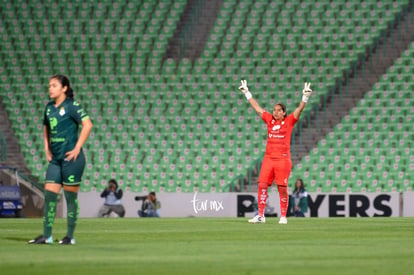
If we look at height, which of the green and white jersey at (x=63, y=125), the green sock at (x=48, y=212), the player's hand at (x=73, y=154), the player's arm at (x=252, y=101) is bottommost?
the green sock at (x=48, y=212)

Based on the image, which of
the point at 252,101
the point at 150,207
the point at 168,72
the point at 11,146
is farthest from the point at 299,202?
the point at 11,146

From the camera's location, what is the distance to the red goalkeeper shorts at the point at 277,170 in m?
16.6

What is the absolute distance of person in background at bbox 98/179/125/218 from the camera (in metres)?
24.8

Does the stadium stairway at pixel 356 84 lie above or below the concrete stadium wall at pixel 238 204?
above

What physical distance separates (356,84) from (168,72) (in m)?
5.86

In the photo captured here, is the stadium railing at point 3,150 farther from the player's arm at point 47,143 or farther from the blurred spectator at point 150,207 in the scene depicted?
the player's arm at point 47,143

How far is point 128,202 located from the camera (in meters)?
25.4

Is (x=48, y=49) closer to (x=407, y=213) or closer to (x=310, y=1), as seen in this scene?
(x=310, y=1)

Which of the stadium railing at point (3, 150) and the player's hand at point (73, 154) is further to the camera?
the stadium railing at point (3, 150)

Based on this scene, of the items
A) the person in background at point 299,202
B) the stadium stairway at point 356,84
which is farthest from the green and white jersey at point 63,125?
the stadium stairway at point 356,84

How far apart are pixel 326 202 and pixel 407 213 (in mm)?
2117

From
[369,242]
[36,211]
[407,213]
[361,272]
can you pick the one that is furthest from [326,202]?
[361,272]

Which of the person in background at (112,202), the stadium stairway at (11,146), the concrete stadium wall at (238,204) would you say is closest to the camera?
the person in background at (112,202)

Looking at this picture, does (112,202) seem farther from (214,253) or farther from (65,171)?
(214,253)
